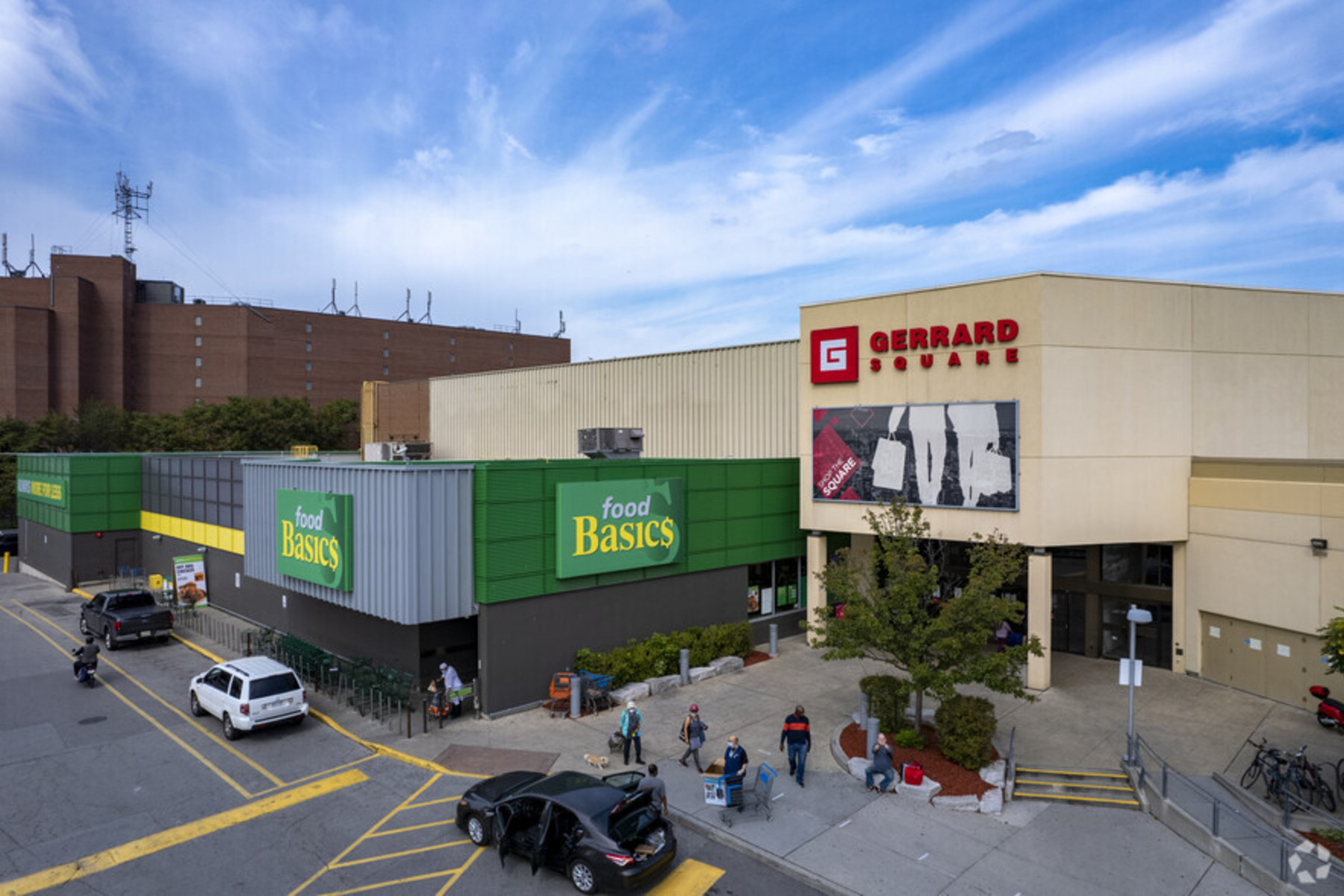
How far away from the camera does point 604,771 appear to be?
16219 millimetres

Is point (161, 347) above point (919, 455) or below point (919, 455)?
above

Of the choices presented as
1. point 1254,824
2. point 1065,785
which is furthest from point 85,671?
point 1254,824

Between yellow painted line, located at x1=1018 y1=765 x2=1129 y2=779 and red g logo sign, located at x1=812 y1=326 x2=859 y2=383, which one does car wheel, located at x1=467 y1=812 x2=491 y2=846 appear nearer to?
yellow painted line, located at x1=1018 y1=765 x2=1129 y2=779

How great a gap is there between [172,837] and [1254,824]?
18.6 meters

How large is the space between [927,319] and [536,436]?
71.4 feet

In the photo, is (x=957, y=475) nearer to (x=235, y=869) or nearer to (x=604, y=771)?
(x=604, y=771)

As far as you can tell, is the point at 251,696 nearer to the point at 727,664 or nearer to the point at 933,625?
the point at 727,664

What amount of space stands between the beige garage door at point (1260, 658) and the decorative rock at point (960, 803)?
40.1 ft

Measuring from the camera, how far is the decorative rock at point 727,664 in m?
23.5

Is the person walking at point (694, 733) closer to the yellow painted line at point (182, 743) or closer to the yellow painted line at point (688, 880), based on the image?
the yellow painted line at point (688, 880)

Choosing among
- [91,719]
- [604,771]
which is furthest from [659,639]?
[91,719]

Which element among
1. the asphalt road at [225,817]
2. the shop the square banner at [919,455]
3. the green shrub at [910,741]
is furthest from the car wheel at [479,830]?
the shop the square banner at [919,455]

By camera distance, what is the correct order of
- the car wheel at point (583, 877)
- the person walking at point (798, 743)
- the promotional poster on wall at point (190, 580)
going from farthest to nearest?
1. the promotional poster on wall at point (190, 580)
2. the person walking at point (798, 743)
3. the car wheel at point (583, 877)

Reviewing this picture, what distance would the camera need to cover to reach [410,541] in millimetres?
18688
